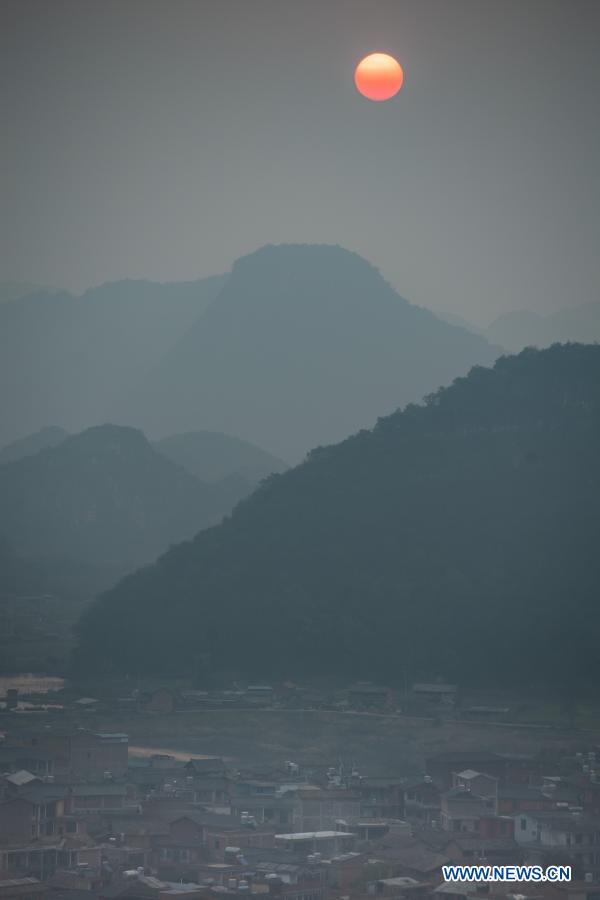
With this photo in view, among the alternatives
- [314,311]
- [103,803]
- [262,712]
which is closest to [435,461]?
[262,712]

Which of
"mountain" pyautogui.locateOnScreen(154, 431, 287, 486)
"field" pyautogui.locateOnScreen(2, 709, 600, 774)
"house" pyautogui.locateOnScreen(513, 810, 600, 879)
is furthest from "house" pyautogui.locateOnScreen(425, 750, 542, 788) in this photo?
"mountain" pyautogui.locateOnScreen(154, 431, 287, 486)

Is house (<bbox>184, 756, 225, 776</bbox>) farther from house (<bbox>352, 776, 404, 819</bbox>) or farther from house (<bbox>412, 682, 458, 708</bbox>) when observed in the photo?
house (<bbox>412, 682, 458, 708</bbox>)

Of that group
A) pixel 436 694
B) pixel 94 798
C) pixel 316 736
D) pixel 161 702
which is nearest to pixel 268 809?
pixel 94 798

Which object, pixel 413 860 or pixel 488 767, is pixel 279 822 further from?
pixel 488 767

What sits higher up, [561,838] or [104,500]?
[104,500]

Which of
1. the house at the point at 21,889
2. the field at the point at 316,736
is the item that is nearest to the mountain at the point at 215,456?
the field at the point at 316,736
